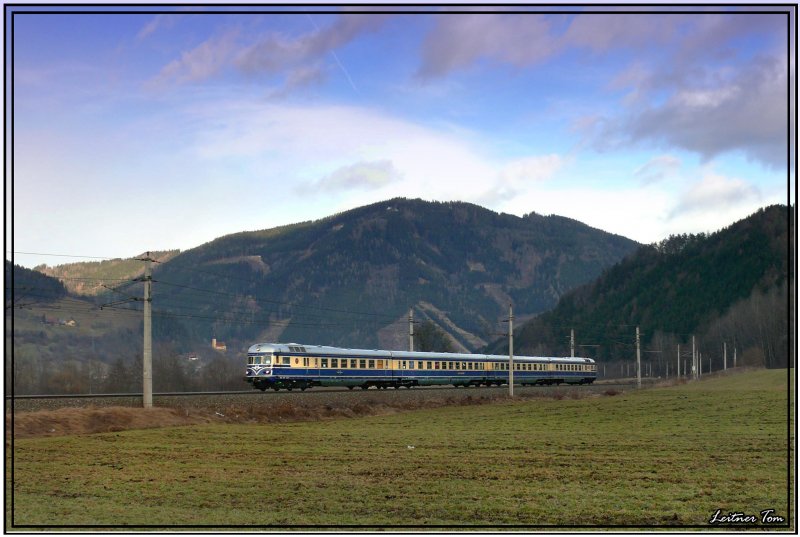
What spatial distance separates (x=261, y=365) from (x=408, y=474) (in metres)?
40.5

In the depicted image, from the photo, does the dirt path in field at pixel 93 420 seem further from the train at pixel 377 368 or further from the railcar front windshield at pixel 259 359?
the train at pixel 377 368

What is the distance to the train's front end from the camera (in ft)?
218

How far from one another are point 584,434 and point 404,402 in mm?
21828

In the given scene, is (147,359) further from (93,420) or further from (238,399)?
(238,399)

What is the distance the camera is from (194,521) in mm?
19359

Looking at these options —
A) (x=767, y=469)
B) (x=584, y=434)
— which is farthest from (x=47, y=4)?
(x=584, y=434)

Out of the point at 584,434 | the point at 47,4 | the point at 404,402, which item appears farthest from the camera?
the point at 404,402

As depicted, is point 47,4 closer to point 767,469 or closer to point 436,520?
point 436,520

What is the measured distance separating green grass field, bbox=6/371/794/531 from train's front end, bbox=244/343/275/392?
1823 centimetres

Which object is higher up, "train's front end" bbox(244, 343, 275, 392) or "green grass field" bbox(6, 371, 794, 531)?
"train's front end" bbox(244, 343, 275, 392)

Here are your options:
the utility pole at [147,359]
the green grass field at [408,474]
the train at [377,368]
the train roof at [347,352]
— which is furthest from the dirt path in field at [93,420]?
the train at [377,368]

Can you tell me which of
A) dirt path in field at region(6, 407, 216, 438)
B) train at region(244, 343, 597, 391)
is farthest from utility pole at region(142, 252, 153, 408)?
train at region(244, 343, 597, 391)

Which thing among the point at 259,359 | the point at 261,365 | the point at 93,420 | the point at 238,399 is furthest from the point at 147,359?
the point at 259,359

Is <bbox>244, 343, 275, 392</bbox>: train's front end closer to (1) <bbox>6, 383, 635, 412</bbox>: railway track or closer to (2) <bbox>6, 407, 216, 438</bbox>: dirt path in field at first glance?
(1) <bbox>6, 383, 635, 412</bbox>: railway track
